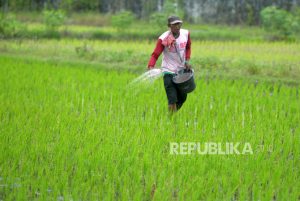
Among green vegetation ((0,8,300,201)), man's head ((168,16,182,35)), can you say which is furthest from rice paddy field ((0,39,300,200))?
man's head ((168,16,182,35))

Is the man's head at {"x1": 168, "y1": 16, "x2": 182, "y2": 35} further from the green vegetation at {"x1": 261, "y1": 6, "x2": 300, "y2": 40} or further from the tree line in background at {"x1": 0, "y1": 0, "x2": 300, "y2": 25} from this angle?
the tree line in background at {"x1": 0, "y1": 0, "x2": 300, "y2": 25}

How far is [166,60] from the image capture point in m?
5.31

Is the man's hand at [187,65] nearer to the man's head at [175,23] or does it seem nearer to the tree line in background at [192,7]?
the man's head at [175,23]

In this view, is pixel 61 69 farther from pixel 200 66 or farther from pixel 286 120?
pixel 286 120

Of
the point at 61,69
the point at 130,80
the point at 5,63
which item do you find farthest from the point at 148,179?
the point at 5,63

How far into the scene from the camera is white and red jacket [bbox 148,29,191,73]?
5.13 metres

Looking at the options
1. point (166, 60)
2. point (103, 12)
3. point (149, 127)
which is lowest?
point (103, 12)

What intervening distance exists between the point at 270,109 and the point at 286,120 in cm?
67

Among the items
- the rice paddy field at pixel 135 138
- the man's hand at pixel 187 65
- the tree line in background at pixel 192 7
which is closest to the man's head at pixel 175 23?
the man's hand at pixel 187 65

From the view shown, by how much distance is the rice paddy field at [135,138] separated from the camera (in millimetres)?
3346

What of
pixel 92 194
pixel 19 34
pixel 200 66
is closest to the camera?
pixel 92 194
